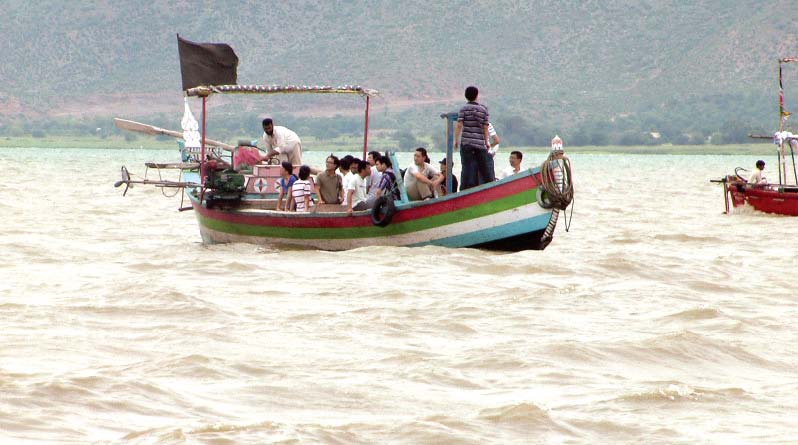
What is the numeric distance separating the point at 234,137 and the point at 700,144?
65920 millimetres

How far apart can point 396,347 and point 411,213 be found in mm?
6509

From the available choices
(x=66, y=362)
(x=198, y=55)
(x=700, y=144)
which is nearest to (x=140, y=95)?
(x=700, y=144)

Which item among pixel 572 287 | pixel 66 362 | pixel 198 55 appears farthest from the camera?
pixel 198 55

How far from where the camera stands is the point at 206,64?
20719 millimetres

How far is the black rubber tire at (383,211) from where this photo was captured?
16.3m

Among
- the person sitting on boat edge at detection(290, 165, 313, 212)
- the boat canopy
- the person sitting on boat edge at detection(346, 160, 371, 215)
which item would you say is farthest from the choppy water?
the boat canopy

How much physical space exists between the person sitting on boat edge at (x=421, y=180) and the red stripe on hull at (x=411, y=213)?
772mm

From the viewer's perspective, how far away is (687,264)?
1691 cm

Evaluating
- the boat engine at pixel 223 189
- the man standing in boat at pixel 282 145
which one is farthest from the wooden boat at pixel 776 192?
the boat engine at pixel 223 189

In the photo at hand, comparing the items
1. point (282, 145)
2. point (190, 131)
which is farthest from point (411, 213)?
point (190, 131)

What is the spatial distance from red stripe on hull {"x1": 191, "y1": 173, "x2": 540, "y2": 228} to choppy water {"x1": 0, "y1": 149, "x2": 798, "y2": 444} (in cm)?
43

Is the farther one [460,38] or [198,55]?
[460,38]

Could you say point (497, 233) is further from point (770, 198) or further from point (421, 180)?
point (770, 198)

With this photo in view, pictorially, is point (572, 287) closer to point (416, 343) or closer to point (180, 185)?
point (416, 343)
